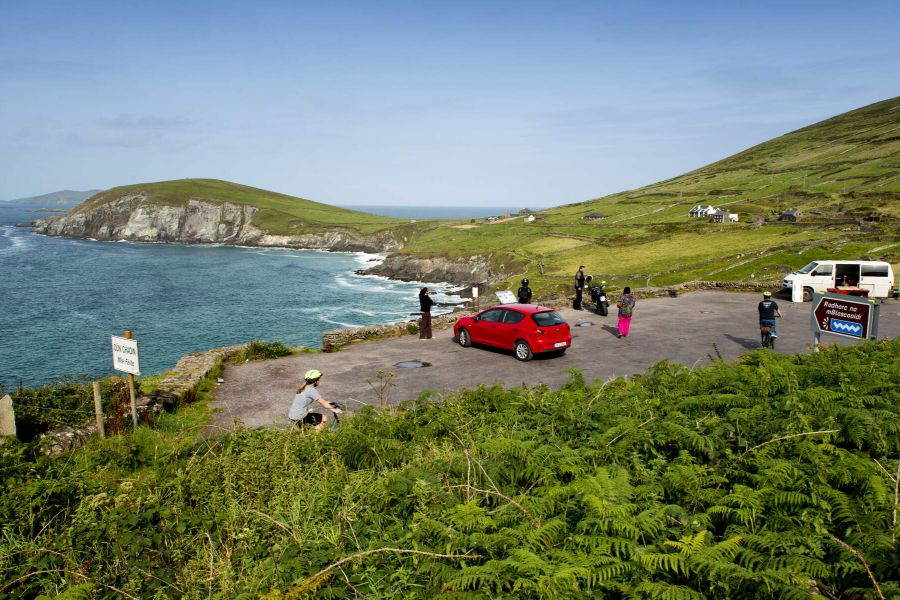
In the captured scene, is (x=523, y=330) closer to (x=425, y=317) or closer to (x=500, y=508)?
(x=425, y=317)

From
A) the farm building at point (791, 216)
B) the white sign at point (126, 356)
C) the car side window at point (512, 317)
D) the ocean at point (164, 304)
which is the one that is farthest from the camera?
the farm building at point (791, 216)

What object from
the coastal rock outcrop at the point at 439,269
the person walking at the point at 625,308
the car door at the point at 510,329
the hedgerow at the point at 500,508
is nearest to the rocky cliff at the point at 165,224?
the coastal rock outcrop at the point at 439,269

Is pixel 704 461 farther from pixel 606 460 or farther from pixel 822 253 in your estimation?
pixel 822 253

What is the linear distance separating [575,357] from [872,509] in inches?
534

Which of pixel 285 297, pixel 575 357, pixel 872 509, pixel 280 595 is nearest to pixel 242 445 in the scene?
pixel 280 595

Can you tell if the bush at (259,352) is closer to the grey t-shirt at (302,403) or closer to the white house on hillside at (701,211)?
the grey t-shirt at (302,403)

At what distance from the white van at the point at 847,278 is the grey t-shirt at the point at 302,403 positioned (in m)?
28.4

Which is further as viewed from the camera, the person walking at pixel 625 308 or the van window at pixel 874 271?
the van window at pixel 874 271

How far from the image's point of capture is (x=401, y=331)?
23.4m

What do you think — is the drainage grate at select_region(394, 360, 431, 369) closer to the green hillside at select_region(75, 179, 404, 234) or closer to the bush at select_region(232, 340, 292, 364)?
the bush at select_region(232, 340, 292, 364)

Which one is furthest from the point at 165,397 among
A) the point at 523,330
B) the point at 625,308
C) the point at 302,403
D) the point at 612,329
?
the point at 612,329

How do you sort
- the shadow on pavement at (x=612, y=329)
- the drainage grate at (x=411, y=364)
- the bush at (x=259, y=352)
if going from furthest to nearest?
the shadow on pavement at (x=612, y=329) → the bush at (x=259, y=352) → the drainage grate at (x=411, y=364)

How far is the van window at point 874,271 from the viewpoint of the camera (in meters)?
29.5

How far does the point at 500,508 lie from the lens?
5.56 metres
